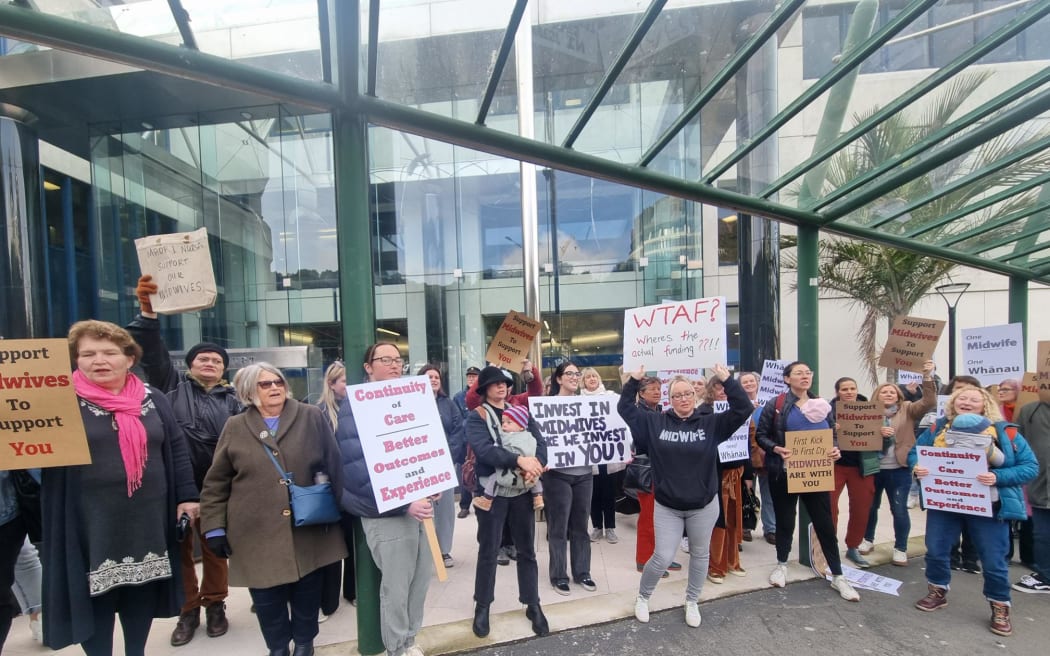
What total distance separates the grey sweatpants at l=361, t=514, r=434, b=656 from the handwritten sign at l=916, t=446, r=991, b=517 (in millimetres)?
3703

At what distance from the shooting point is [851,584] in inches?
165

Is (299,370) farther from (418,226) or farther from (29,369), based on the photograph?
(29,369)

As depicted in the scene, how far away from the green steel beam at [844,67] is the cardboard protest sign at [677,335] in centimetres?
113

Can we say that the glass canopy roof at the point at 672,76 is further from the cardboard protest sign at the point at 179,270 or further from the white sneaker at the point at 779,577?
the white sneaker at the point at 779,577

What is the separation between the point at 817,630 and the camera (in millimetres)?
3586

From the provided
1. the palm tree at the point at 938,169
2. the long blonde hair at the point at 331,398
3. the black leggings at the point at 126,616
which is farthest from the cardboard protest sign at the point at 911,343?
the black leggings at the point at 126,616

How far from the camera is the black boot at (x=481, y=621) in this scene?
356cm

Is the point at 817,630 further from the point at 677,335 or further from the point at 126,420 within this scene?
the point at 126,420

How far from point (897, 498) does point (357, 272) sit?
5163 mm

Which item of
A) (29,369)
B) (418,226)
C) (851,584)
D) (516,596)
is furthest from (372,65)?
(418,226)

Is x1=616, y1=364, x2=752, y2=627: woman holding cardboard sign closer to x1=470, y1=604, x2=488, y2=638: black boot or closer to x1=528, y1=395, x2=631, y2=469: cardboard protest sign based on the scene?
x1=528, y1=395, x2=631, y2=469: cardboard protest sign

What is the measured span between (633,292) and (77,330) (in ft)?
37.5

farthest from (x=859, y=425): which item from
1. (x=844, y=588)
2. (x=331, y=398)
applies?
(x=331, y=398)

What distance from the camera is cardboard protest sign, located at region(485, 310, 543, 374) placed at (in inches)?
193
